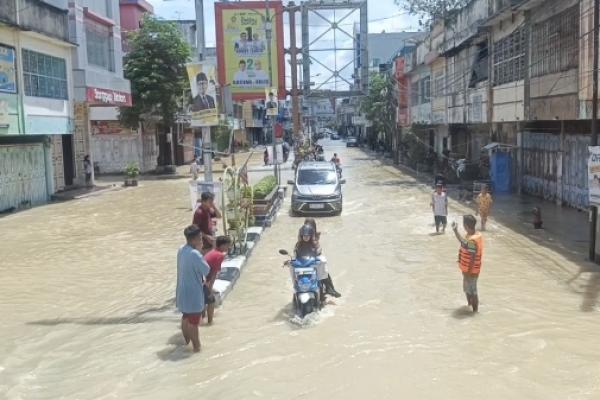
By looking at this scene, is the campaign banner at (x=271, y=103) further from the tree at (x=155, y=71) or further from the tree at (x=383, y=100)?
the tree at (x=383, y=100)

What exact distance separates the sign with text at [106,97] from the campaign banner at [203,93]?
1993 cm

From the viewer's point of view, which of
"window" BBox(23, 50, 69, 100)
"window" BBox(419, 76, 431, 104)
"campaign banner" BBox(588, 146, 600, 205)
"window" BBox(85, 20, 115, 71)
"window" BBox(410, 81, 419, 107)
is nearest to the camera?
"campaign banner" BBox(588, 146, 600, 205)

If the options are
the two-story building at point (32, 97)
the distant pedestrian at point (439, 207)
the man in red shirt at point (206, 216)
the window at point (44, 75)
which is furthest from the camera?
the window at point (44, 75)

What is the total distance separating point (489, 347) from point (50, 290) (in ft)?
25.0

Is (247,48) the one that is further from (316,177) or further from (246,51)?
(316,177)

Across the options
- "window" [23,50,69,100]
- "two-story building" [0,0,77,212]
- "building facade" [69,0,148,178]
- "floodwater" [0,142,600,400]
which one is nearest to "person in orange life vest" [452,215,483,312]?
"floodwater" [0,142,600,400]

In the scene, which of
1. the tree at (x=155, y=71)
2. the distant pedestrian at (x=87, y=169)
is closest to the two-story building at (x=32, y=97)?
the distant pedestrian at (x=87, y=169)

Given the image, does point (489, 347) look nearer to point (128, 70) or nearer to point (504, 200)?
point (504, 200)

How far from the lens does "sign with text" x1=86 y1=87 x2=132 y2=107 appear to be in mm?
30511

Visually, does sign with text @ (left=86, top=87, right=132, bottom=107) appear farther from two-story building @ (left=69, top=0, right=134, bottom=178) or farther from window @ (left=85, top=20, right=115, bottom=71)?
window @ (left=85, top=20, right=115, bottom=71)

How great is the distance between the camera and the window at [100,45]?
31.8 metres

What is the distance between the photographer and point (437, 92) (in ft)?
122

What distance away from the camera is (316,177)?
75.6ft

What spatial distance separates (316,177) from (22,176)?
1149cm
